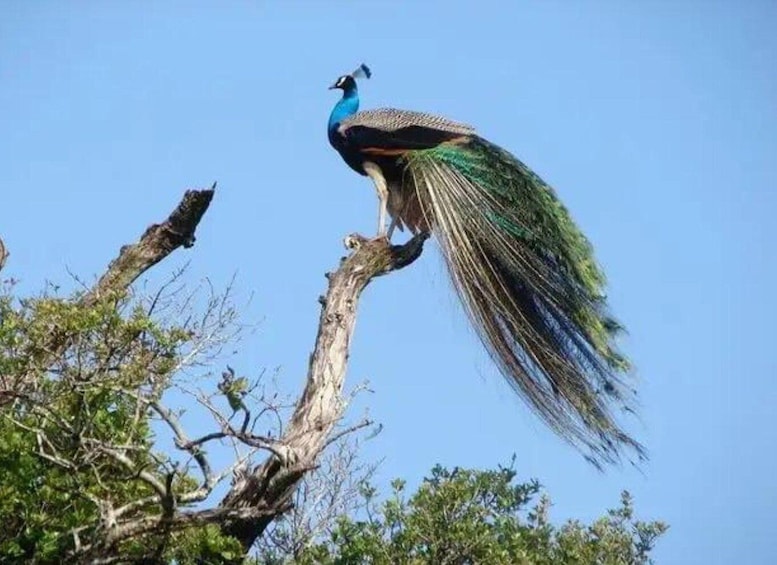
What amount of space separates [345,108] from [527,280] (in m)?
2.33

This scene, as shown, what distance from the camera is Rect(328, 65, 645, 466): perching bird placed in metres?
7.42

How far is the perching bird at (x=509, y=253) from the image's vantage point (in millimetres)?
7422

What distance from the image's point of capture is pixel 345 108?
938cm

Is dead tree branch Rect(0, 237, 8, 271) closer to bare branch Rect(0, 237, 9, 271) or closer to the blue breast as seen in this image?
bare branch Rect(0, 237, 9, 271)

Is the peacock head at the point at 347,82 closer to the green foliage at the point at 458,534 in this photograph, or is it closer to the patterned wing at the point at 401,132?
the patterned wing at the point at 401,132

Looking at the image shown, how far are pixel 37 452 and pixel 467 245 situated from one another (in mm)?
3365

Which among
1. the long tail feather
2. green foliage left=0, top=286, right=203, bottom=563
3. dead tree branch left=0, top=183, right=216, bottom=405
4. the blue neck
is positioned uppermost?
the blue neck

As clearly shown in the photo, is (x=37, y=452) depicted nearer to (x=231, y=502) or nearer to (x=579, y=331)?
(x=231, y=502)

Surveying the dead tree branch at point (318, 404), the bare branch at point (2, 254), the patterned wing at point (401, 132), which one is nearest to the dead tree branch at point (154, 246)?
the bare branch at point (2, 254)

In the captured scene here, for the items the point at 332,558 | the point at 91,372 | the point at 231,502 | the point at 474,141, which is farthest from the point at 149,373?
the point at 474,141

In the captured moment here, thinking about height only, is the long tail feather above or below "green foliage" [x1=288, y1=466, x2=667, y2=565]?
above

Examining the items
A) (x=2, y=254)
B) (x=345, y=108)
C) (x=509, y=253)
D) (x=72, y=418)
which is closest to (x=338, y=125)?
(x=345, y=108)

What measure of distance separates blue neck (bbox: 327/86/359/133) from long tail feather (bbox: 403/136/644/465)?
85 cm

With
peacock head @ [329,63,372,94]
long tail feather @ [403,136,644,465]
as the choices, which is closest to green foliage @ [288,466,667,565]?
long tail feather @ [403,136,644,465]
